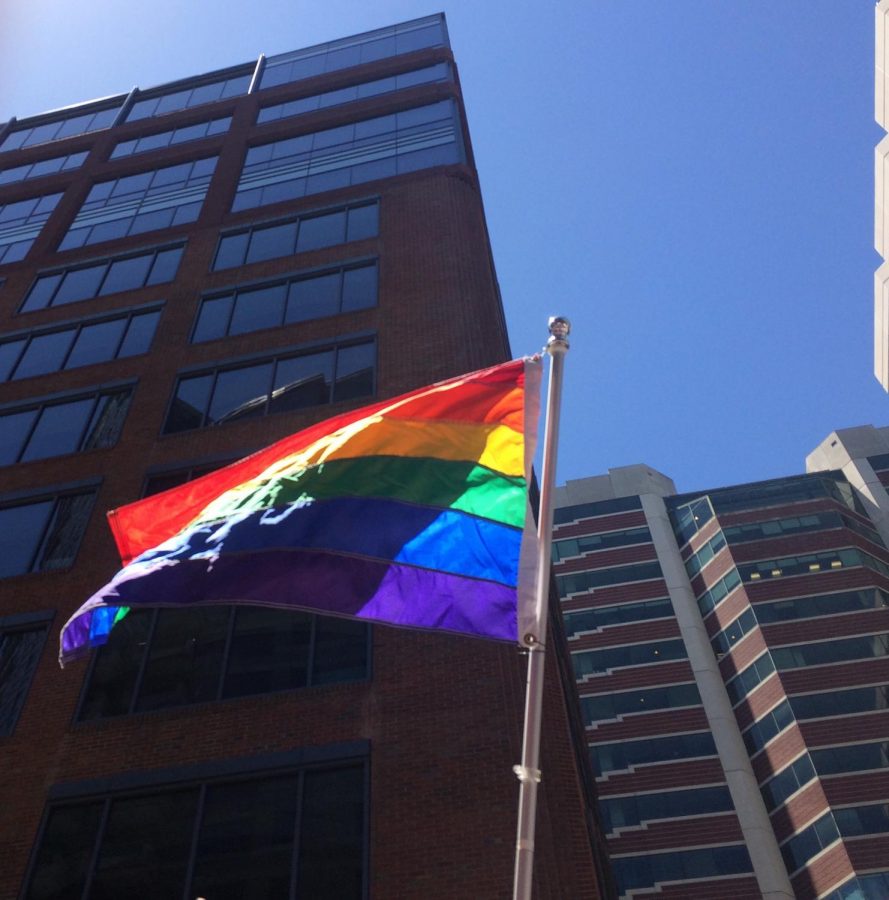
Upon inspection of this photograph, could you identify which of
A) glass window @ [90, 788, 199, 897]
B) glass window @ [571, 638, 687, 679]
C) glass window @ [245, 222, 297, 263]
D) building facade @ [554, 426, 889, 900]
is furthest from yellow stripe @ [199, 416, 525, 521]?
glass window @ [571, 638, 687, 679]

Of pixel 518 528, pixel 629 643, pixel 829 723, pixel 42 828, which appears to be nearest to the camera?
pixel 518 528

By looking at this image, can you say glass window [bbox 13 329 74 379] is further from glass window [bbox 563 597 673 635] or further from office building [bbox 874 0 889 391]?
glass window [bbox 563 597 673 635]

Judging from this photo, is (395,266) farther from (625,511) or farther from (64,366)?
(625,511)

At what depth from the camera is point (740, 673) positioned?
68.3m

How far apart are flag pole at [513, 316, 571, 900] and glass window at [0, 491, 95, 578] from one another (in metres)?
14.3

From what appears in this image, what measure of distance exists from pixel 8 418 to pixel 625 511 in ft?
221

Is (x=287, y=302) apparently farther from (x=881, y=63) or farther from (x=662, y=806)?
(x=662, y=806)

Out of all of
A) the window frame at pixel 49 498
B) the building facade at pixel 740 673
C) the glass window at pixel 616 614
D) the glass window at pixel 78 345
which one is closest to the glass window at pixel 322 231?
the glass window at pixel 78 345

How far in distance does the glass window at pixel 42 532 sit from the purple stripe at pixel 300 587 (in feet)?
35.5

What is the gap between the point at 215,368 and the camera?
73.7 ft

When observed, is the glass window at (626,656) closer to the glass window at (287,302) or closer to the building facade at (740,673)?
the building facade at (740,673)

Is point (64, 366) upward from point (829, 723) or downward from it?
downward

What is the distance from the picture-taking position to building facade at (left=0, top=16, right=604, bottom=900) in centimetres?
1277

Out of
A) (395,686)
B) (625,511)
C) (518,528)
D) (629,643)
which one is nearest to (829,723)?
(629,643)
